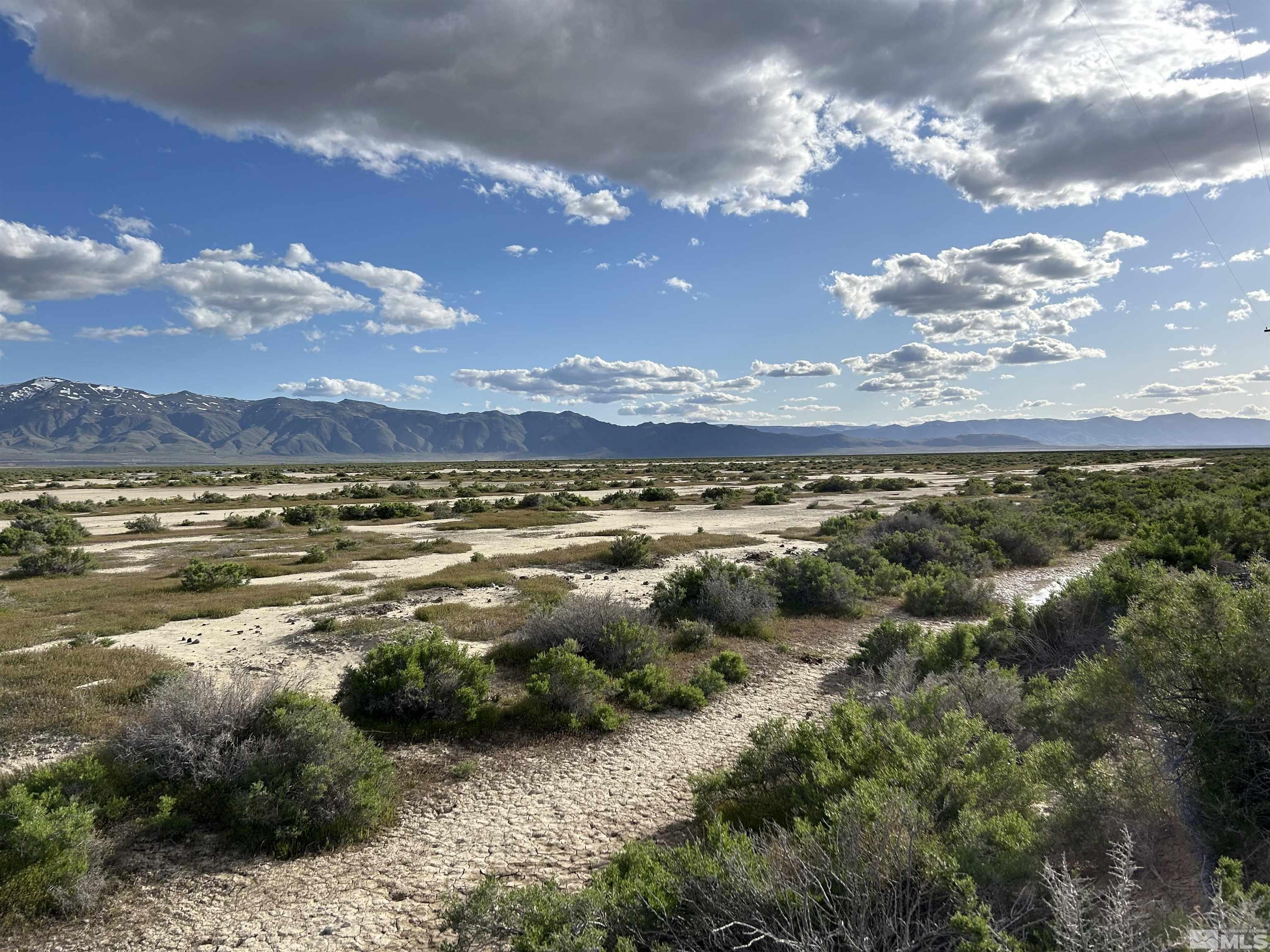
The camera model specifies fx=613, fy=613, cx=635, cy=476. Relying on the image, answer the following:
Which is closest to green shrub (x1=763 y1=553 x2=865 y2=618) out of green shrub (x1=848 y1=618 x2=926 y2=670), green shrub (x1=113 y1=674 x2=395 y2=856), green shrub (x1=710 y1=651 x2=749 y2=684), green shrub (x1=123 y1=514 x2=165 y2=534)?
green shrub (x1=848 y1=618 x2=926 y2=670)

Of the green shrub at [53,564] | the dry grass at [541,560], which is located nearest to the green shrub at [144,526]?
the green shrub at [53,564]

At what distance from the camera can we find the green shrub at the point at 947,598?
13719 mm

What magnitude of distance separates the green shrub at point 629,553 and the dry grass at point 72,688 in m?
12.0

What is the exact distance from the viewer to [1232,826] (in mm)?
3574

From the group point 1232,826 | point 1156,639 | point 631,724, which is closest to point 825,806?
point 1232,826

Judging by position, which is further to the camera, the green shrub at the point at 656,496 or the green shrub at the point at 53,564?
the green shrub at the point at 656,496

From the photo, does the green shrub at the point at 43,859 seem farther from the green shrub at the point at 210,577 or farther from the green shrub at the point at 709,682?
the green shrub at the point at 210,577

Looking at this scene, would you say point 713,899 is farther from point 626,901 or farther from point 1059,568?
point 1059,568

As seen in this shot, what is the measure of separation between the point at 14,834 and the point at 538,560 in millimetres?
15594

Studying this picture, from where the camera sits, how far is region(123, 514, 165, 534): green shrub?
29.4m

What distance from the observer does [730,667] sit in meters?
10.3

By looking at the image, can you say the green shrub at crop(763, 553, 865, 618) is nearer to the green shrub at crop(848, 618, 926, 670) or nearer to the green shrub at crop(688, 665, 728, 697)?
the green shrub at crop(848, 618, 926, 670)

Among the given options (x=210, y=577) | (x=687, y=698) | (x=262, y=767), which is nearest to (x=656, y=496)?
(x=210, y=577)

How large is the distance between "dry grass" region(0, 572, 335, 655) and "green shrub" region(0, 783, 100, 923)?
818 cm
